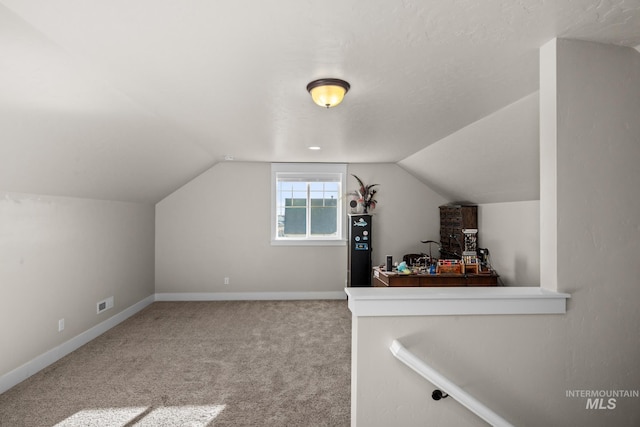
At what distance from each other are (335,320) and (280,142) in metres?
2.53

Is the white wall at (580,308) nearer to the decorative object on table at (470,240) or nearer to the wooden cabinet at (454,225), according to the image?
the decorative object on table at (470,240)

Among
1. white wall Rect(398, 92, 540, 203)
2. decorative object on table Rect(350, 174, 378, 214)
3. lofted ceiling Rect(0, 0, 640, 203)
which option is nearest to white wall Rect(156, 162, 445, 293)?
decorative object on table Rect(350, 174, 378, 214)

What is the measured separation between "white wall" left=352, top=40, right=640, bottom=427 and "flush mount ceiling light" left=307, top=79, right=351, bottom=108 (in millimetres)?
1205

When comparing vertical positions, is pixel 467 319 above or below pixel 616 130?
below

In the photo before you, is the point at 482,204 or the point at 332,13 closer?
the point at 332,13

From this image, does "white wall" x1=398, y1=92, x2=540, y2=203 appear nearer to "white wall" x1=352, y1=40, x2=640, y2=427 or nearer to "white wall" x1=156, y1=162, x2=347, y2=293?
"white wall" x1=352, y1=40, x2=640, y2=427

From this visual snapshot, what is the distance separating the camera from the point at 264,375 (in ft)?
10.7

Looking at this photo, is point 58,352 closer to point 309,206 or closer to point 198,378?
point 198,378

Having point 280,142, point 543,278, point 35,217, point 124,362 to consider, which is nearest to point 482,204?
point 280,142

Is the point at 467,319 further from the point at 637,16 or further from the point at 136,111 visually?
the point at 136,111

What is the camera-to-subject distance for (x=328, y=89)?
7.91 feet

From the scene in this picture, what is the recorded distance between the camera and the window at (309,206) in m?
6.14

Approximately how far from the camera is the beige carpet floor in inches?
102

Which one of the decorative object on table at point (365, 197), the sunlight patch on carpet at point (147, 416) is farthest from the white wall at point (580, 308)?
the decorative object on table at point (365, 197)
